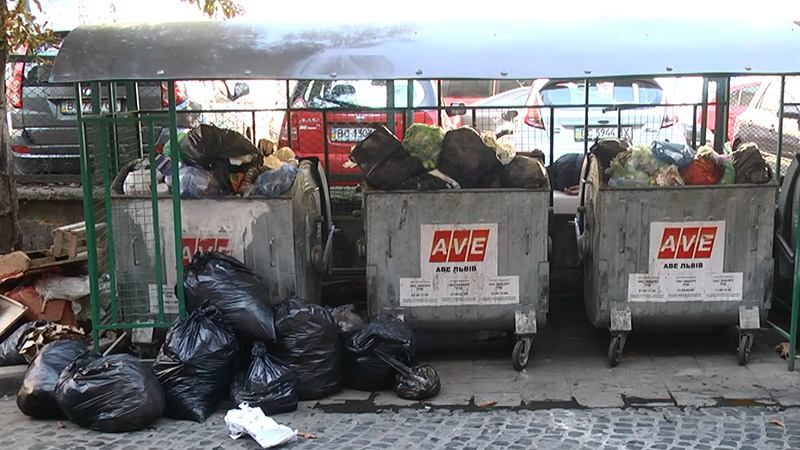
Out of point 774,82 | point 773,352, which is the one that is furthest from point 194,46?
point 774,82

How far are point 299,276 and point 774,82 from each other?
6175 mm

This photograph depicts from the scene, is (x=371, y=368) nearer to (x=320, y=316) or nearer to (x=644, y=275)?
(x=320, y=316)

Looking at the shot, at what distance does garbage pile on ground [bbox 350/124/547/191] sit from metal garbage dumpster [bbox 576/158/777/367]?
54cm

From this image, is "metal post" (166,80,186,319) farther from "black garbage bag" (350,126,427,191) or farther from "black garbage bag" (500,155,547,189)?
"black garbage bag" (500,155,547,189)

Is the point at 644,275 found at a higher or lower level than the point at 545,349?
higher

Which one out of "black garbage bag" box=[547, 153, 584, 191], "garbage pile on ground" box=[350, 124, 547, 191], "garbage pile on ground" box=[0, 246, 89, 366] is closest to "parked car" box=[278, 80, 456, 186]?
"black garbage bag" box=[547, 153, 584, 191]

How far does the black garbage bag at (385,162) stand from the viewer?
5.17 metres

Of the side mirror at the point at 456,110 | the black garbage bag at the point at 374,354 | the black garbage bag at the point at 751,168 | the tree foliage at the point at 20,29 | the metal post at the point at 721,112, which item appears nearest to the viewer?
the black garbage bag at the point at 374,354

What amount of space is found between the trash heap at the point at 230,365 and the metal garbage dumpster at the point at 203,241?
168 mm

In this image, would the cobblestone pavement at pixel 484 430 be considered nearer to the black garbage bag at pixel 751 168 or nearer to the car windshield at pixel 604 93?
the black garbage bag at pixel 751 168

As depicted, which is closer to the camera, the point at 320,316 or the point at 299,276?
the point at 320,316

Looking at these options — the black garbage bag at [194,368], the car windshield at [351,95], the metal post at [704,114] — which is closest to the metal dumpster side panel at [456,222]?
the black garbage bag at [194,368]

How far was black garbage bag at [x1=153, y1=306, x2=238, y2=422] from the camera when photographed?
451cm

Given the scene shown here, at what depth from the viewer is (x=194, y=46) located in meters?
4.83
